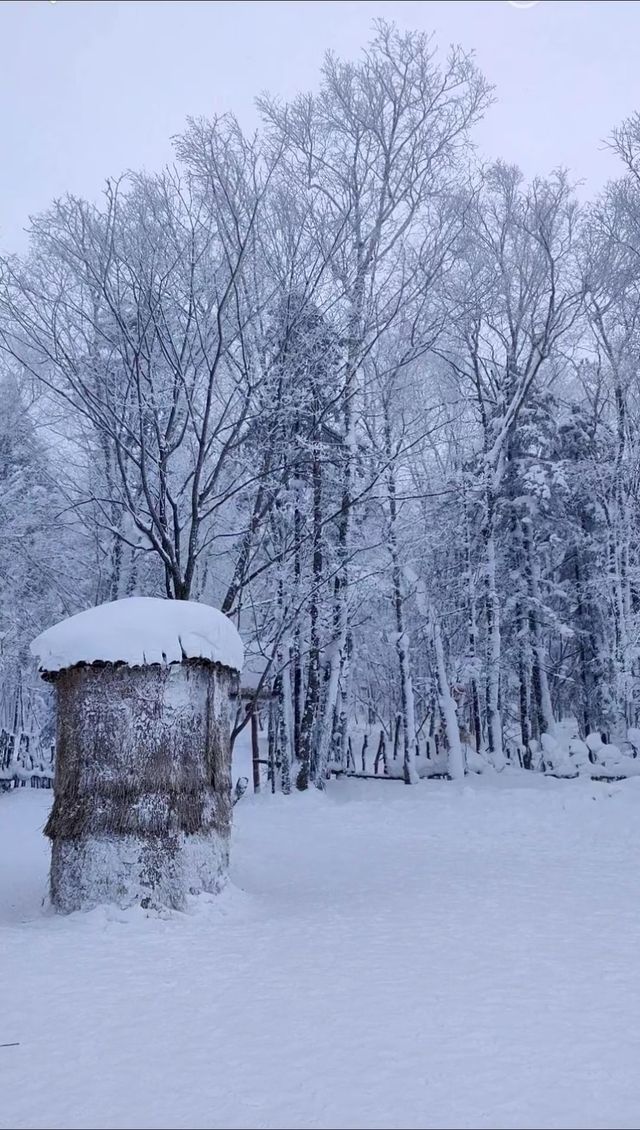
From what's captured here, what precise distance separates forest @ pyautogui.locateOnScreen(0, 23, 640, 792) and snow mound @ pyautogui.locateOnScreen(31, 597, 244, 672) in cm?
173

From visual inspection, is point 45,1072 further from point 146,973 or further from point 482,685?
Result: point 482,685

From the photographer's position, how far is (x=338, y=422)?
19.3 m

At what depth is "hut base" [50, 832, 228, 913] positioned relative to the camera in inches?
294

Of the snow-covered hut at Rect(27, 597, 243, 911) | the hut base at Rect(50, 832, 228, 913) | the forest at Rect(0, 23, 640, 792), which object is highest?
the forest at Rect(0, 23, 640, 792)

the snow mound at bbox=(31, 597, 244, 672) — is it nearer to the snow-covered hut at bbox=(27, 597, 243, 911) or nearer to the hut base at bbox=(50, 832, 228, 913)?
the snow-covered hut at bbox=(27, 597, 243, 911)

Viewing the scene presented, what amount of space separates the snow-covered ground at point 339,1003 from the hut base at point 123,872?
186mm

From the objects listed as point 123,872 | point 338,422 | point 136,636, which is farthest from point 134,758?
point 338,422

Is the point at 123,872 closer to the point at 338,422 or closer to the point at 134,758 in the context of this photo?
the point at 134,758

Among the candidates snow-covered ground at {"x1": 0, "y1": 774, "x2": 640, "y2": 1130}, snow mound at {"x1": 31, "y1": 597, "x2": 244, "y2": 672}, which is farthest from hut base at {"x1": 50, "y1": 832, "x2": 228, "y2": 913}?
snow mound at {"x1": 31, "y1": 597, "x2": 244, "y2": 672}

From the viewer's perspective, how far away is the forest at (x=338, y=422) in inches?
453

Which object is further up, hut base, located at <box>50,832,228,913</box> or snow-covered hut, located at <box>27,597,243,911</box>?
snow-covered hut, located at <box>27,597,243,911</box>

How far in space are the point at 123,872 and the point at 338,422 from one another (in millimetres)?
13250

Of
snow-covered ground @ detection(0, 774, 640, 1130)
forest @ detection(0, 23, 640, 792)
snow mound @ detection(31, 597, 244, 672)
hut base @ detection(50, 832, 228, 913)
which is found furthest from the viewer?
forest @ detection(0, 23, 640, 792)

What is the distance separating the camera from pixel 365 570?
18203 mm
